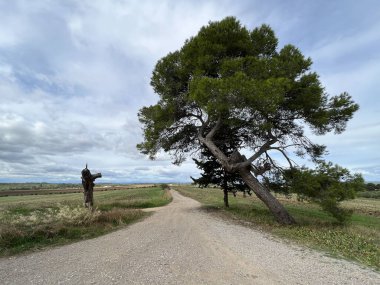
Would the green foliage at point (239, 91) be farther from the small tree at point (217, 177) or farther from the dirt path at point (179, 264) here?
the dirt path at point (179, 264)

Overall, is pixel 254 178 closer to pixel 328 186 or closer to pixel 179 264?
Answer: pixel 328 186

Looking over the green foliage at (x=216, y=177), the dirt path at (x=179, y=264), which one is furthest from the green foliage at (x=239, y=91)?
the dirt path at (x=179, y=264)

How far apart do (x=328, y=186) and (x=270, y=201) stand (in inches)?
116

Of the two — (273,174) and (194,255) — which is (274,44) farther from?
(194,255)

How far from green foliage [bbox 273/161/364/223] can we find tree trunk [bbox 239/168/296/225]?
3.59 feet

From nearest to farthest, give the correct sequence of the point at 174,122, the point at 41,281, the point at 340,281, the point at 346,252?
1. the point at 41,281
2. the point at 340,281
3. the point at 346,252
4. the point at 174,122

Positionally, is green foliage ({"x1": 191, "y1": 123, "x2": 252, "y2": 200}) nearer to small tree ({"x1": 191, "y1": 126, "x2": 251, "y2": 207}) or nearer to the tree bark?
small tree ({"x1": 191, "y1": 126, "x2": 251, "y2": 207})

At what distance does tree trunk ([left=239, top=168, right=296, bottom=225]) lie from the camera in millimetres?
15266

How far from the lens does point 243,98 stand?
46.9ft

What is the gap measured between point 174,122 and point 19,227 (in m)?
10.9

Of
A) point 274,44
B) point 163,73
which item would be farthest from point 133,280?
point 274,44

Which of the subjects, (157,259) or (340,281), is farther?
(157,259)

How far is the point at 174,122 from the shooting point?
1908 cm

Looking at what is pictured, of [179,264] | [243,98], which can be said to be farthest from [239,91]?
[179,264]
